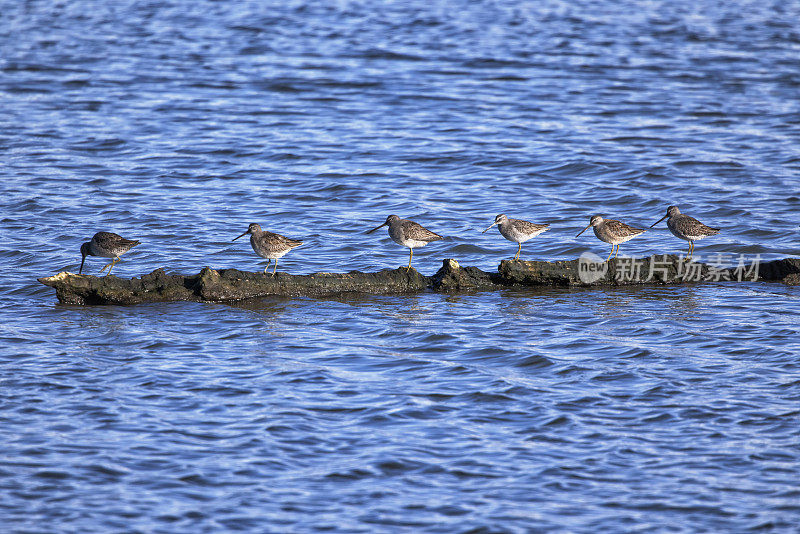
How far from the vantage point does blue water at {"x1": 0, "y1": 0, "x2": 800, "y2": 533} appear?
21.8 feet

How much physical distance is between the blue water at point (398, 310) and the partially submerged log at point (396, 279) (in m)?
0.19

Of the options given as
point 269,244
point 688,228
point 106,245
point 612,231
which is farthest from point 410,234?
point 106,245

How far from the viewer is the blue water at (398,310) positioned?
6.63 m

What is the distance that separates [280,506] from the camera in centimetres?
640

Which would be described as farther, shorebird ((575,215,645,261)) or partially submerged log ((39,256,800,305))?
shorebird ((575,215,645,261))

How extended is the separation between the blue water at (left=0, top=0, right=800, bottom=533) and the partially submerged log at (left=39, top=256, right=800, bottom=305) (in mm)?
192

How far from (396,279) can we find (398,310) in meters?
0.33

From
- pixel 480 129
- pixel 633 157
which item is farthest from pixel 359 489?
pixel 480 129

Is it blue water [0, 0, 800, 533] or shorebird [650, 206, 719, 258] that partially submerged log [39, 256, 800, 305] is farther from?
shorebird [650, 206, 719, 258]

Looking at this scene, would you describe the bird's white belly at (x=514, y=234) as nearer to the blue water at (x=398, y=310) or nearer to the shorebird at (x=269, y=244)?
the blue water at (x=398, y=310)

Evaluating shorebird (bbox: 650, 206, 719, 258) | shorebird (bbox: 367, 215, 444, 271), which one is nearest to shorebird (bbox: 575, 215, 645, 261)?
shorebird (bbox: 650, 206, 719, 258)

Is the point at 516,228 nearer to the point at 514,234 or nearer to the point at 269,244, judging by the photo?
the point at 514,234

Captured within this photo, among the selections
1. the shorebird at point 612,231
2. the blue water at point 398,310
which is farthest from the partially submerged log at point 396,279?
the shorebird at point 612,231

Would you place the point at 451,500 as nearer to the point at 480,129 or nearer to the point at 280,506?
the point at 280,506
